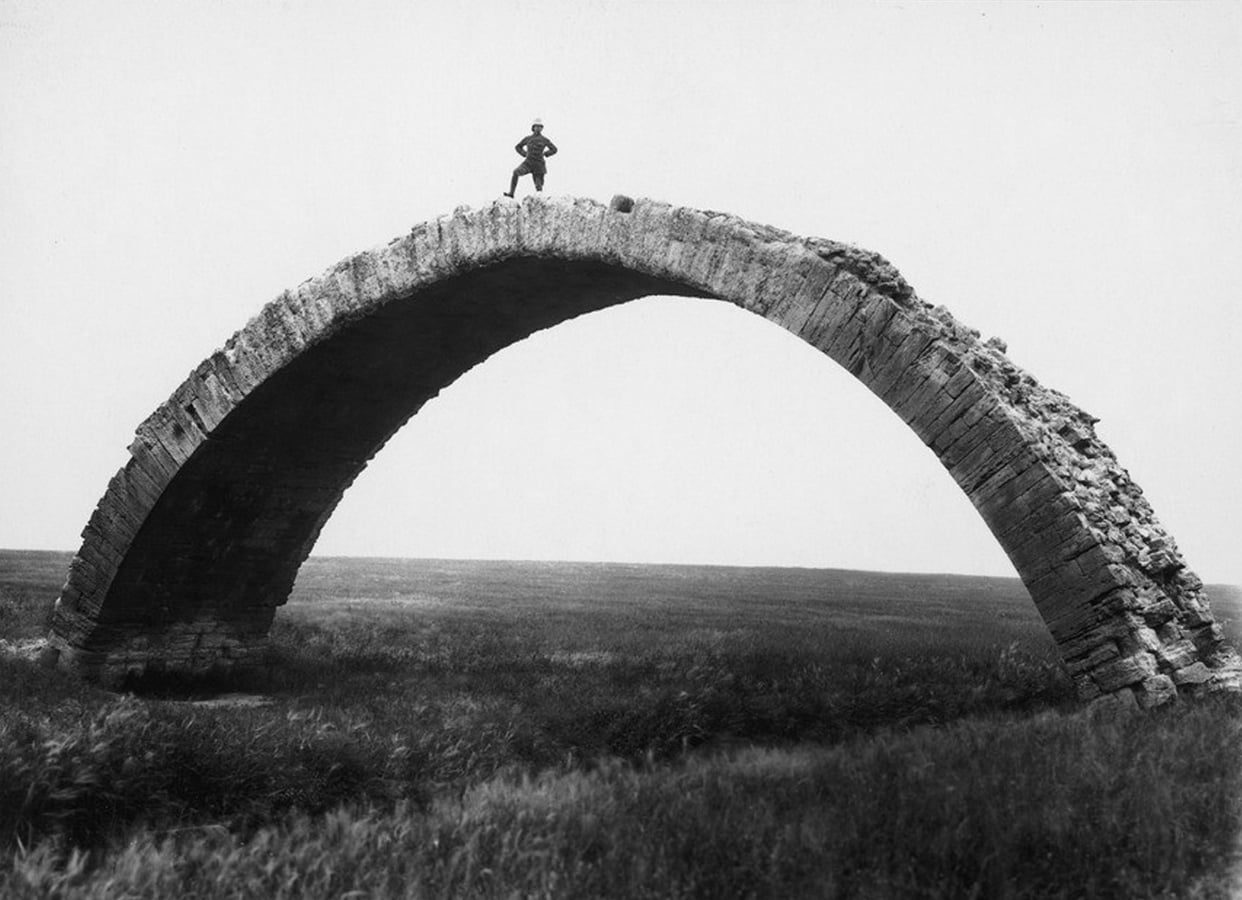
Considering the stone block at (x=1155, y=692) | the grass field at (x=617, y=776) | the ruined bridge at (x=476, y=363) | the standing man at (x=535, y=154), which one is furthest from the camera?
the standing man at (x=535, y=154)

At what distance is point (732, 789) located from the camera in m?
4.63

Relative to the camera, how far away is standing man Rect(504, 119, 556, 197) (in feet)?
29.7

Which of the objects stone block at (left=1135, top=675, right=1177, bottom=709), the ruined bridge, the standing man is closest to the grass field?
stone block at (left=1135, top=675, right=1177, bottom=709)

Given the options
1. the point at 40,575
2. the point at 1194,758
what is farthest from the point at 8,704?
the point at 40,575

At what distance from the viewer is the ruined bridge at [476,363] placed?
5.75 meters

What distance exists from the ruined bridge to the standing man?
106 centimetres

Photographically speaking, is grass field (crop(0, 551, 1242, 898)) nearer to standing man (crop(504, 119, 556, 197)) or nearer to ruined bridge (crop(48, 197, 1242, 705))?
ruined bridge (crop(48, 197, 1242, 705))

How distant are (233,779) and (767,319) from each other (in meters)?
4.19

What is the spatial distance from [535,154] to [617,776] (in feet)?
18.1

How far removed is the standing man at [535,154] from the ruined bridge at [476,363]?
1.06 metres

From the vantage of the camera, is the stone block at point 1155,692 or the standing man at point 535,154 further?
the standing man at point 535,154

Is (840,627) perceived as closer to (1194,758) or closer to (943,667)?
(943,667)

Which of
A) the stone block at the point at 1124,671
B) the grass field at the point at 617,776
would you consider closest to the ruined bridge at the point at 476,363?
the stone block at the point at 1124,671

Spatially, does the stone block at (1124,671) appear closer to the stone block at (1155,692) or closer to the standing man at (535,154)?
the stone block at (1155,692)
